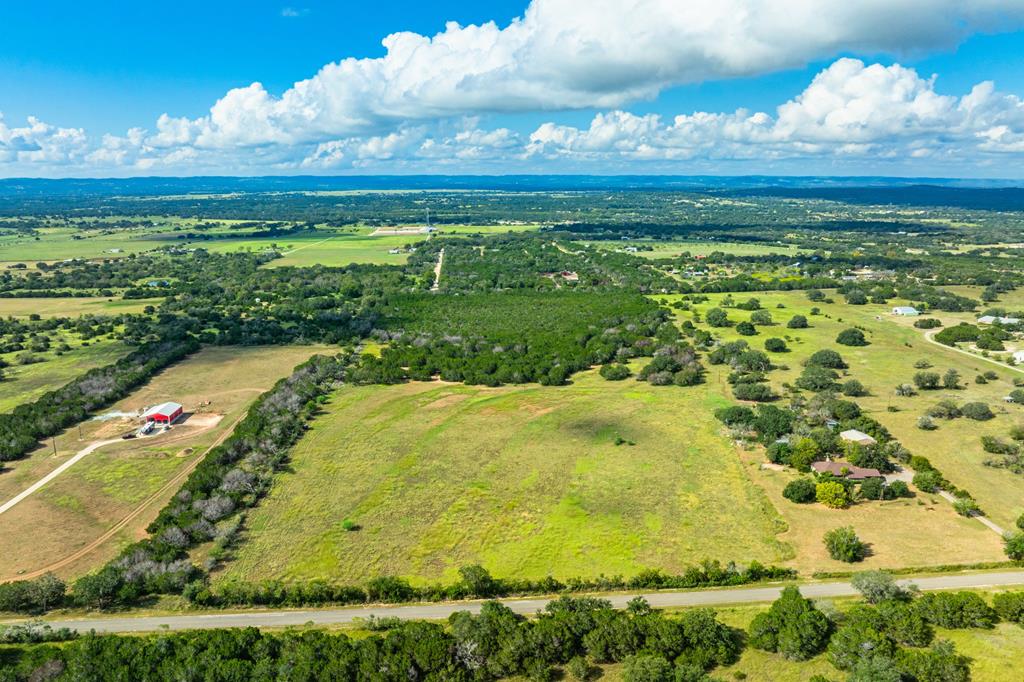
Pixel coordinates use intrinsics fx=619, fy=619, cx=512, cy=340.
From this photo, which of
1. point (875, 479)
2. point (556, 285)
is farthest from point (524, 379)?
point (556, 285)

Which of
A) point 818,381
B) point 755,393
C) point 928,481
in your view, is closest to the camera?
point 928,481

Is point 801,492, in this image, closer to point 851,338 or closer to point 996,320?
point 851,338

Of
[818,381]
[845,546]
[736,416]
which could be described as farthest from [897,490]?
[818,381]

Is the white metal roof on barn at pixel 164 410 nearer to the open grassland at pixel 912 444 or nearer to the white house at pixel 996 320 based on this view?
the open grassland at pixel 912 444

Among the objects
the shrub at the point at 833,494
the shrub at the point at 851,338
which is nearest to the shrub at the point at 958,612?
the shrub at the point at 833,494

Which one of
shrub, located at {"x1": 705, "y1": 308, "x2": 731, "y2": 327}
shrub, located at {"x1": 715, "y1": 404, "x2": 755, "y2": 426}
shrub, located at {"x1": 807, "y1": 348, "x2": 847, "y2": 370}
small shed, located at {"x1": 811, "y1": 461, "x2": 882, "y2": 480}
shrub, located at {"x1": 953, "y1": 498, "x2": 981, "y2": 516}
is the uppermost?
shrub, located at {"x1": 705, "y1": 308, "x2": 731, "y2": 327}

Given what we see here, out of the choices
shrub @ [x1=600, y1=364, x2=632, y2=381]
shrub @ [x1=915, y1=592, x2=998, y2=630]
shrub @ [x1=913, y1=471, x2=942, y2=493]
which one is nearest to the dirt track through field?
shrub @ [x1=600, y1=364, x2=632, y2=381]

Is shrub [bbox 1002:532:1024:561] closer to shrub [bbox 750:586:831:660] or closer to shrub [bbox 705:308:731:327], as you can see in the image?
shrub [bbox 750:586:831:660]
